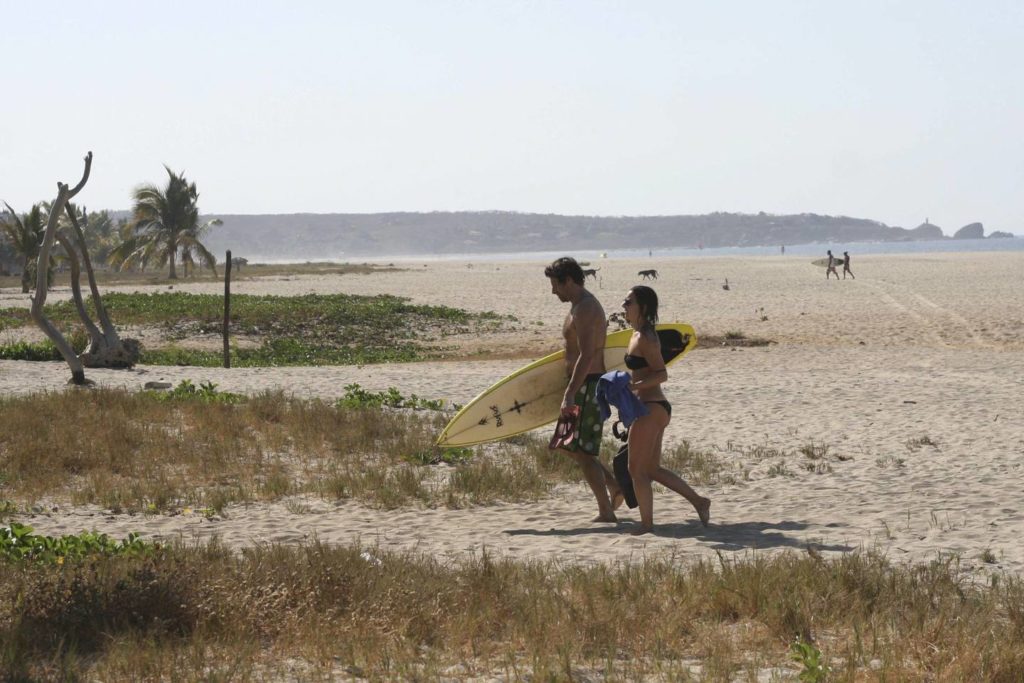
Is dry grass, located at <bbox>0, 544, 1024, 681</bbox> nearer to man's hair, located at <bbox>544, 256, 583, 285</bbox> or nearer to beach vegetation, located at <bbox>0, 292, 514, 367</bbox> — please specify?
man's hair, located at <bbox>544, 256, 583, 285</bbox>

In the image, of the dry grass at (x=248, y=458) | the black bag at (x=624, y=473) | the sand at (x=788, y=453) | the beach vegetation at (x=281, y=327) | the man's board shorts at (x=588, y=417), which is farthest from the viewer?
the beach vegetation at (x=281, y=327)

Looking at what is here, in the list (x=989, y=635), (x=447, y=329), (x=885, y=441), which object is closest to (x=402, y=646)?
(x=989, y=635)

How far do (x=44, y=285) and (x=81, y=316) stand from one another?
6.32ft

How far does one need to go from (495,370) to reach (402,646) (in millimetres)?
14001

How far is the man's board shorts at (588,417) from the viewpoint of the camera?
303 inches

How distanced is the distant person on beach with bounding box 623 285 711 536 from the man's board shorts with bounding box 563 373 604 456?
252 mm

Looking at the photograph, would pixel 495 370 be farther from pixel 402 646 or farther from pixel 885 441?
pixel 402 646

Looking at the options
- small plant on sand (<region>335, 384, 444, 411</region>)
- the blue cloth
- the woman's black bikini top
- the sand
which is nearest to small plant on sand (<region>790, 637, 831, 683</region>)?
the sand

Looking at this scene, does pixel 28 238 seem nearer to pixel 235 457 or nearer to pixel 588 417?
pixel 235 457

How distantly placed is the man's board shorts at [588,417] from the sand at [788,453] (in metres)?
0.66

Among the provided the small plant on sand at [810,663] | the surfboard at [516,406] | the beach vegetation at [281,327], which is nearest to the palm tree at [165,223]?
the beach vegetation at [281,327]

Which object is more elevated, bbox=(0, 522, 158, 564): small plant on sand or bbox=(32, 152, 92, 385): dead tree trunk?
bbox=(32, 152, 92, 385): dead tree trunk

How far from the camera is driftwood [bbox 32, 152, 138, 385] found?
16719 mm

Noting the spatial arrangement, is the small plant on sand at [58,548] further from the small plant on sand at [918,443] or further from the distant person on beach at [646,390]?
the small plant on sand at [918,443]
